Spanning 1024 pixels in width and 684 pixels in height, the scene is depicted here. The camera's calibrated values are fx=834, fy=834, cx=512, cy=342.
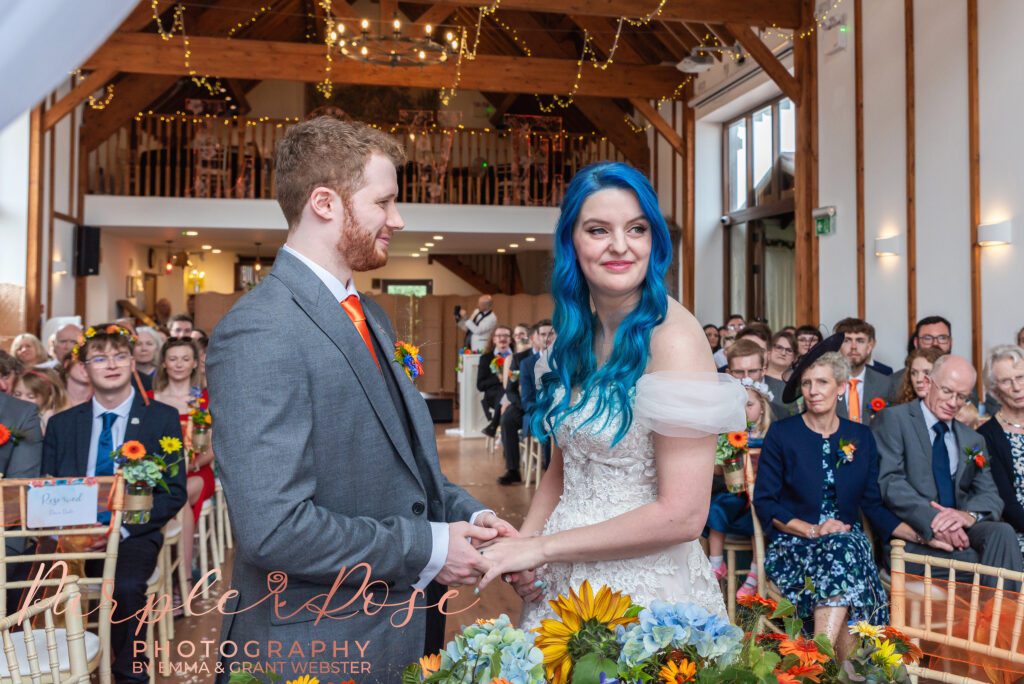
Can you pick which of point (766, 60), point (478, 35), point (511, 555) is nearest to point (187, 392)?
point (511, 555)

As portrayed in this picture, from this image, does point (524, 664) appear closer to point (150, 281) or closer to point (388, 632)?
point (388, 632)

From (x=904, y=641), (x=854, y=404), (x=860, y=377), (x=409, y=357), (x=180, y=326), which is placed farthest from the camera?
(x=180, y=326)

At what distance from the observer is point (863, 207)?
752 cm

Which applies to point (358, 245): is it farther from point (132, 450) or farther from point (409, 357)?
point (132, 450)

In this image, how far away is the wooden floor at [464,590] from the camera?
197cm

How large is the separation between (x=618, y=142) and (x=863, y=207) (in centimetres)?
620

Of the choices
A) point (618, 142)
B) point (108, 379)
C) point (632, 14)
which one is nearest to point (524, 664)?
point (108, 379)

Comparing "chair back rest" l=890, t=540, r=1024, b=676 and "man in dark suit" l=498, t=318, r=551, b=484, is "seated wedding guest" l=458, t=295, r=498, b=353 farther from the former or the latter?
"chair back rest" l=890, t=540, r=1024, b=676

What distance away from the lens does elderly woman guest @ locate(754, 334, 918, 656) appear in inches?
123

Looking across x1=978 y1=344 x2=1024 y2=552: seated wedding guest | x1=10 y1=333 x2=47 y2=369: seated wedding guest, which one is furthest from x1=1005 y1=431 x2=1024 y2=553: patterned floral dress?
x1=10 y1=333 x2=47 y2=369: seated wedding guest

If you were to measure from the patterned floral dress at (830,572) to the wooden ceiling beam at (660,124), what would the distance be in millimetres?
8221

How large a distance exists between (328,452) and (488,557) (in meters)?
0.35

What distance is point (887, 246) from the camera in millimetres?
7141

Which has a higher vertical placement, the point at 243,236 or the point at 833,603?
the point at 243,236
